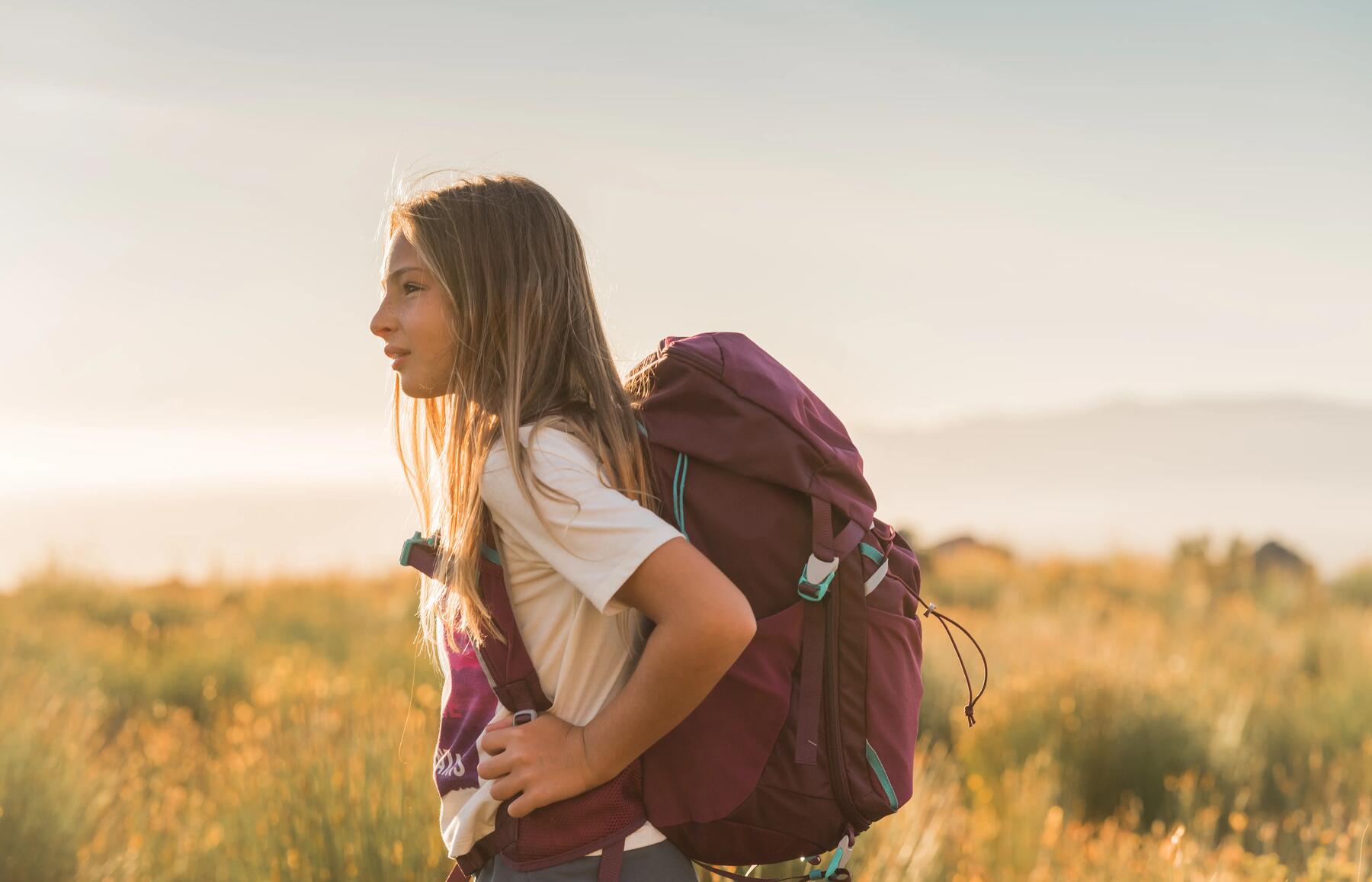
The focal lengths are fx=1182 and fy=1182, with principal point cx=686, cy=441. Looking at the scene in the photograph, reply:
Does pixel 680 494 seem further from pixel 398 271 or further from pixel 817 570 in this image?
pixel 398 271

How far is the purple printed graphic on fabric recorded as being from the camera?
192 cm

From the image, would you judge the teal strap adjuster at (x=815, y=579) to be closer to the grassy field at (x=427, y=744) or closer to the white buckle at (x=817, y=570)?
the white buckle at (x=817, y=570)

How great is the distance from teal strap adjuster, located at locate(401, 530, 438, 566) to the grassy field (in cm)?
209

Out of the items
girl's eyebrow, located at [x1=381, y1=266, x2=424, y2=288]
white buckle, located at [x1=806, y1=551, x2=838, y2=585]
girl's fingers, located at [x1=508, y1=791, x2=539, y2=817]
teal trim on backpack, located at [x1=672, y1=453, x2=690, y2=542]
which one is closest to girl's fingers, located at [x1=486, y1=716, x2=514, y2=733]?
girl's fingers, located at [x1=508, y1=791, x2=539, y2=817]

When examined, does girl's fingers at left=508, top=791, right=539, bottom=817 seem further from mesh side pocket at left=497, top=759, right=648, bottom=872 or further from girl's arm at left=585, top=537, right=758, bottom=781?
girl's arm at left=585, top=537, right=758, bottom=781

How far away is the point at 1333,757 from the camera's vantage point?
729 centimetres

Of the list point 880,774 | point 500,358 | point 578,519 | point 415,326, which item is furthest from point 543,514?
point 880,774

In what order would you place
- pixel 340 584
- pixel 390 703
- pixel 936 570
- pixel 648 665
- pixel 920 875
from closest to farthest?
pixel 648 665, pixel 920 875, pixel 390 703, pixel 340 584, pixel 936 570

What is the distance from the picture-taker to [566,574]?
68.0 inches

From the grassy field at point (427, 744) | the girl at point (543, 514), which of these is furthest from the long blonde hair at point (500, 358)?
the grassy field at point (427, 744)

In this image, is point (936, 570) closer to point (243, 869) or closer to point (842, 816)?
point (243, 869)

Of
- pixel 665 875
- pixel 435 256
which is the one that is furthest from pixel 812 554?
pixel 435 256

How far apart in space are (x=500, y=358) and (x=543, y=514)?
14.2 inches

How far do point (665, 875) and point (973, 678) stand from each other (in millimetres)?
6863
